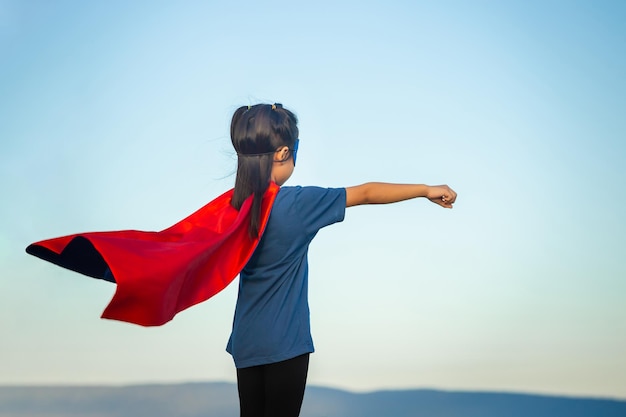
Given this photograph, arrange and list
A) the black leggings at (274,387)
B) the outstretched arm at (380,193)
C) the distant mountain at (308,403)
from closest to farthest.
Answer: the black leggings at (274,387) < the outstretched arm at (380,193) < the distant mountain at (308,403)

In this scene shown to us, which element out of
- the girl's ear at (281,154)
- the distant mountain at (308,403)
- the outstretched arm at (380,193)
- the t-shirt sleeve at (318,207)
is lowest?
the distant mountain at (308,403)

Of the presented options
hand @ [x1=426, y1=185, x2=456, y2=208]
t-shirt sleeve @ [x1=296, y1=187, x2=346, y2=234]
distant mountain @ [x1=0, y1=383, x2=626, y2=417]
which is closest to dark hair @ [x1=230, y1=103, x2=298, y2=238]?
t-shirt sleeve @ [x1=296, y1=187, x2=346, y2=234]

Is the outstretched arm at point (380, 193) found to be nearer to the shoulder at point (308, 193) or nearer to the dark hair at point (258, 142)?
the shoulder at point (308, 193)

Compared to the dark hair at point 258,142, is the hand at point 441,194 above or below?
below

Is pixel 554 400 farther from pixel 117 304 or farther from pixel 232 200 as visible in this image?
pixel 117 304

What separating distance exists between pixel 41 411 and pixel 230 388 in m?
1.17

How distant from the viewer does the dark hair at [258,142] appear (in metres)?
2.16

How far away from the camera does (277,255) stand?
208 cm

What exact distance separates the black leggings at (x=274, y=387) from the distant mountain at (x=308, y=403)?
87.2 inches

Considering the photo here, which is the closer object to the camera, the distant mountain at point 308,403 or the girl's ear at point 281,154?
the girl's ear at point 281,154

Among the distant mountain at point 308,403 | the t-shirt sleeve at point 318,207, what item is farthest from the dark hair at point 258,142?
the distant mountain at point 308,403

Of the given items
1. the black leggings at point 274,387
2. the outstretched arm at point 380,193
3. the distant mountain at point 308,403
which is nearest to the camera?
the black leggings at point 274,387

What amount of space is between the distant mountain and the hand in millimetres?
2303

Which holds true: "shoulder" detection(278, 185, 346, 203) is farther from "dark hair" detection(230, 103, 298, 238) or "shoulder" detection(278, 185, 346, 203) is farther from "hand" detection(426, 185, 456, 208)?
"hand" detection(426, 185, 456, 208)
